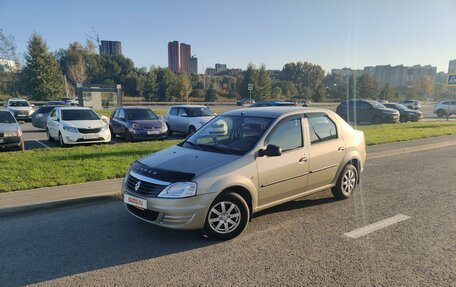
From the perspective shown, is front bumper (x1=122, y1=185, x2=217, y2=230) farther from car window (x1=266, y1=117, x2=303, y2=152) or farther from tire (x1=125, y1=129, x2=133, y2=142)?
tire (x1=125, y1=129, x2=133, y2=142)

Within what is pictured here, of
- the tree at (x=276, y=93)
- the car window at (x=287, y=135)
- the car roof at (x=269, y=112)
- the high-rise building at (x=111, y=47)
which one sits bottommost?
the car window at (x=287, y=135)

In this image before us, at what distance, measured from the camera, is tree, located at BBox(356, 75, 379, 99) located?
74938mm

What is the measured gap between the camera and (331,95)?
9025 cm

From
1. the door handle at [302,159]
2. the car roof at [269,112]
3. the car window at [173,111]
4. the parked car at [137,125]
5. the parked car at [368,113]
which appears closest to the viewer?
the door handle at [302,159]

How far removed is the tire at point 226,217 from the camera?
4215mm

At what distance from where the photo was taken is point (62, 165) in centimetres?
816

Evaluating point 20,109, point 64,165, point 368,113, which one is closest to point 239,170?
point 64,165

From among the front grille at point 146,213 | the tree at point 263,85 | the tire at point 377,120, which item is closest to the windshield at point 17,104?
the front grille at point 146,213

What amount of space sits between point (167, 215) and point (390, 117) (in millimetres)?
22835

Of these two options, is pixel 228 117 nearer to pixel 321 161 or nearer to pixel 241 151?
pixel 241 151

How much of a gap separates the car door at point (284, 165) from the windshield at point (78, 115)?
952 cm

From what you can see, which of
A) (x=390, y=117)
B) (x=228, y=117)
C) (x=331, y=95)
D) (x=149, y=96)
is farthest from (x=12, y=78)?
(x=331, y=95)

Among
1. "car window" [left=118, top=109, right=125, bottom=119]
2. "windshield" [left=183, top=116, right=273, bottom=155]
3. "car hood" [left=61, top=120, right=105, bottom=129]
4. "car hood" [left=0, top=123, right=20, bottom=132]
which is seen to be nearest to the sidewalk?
"windshield" [left=183, top=116, right=273, bottom=155]

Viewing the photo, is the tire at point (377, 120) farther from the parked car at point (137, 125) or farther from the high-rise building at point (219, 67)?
the high-rise building at point (219, 67)
